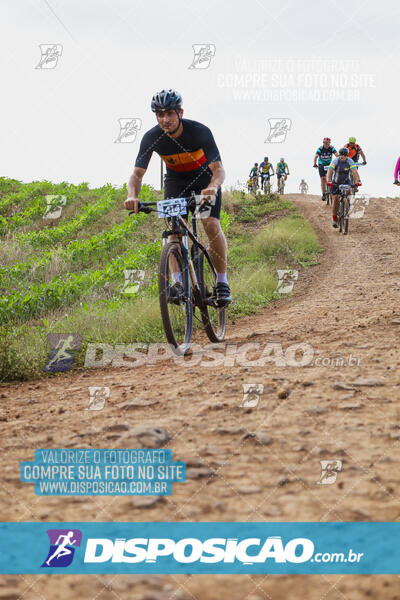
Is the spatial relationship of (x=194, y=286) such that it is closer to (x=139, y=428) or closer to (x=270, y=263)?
(x=139, y=428)

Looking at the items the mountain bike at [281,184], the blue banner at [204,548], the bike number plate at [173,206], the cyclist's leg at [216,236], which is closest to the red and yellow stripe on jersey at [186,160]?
the cyclist's leg at [216,236]

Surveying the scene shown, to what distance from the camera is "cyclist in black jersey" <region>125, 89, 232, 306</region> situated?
4.61 m

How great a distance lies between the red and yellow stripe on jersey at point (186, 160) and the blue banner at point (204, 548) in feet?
12.2

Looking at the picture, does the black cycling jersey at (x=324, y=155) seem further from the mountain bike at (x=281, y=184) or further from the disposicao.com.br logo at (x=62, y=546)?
the disposicao.com.br logo at (x=62, y=546)

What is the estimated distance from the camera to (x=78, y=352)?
5367mm

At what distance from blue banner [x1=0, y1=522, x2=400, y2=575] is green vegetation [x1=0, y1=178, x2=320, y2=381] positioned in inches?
131

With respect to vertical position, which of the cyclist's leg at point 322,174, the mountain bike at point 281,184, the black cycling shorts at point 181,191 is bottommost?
the black cycling shorts at point 181,191

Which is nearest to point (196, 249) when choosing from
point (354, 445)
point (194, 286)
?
point (194, 286)

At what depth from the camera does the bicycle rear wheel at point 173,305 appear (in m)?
4.36

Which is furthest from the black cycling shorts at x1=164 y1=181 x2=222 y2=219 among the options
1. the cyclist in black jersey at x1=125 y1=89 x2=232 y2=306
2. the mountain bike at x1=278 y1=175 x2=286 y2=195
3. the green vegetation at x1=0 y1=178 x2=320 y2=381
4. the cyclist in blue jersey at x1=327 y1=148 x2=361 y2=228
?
the mountain bike at x1=278 y1=175 x2=286 y2=195

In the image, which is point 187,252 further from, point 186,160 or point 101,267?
point 101,267

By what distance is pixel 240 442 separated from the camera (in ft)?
8.04

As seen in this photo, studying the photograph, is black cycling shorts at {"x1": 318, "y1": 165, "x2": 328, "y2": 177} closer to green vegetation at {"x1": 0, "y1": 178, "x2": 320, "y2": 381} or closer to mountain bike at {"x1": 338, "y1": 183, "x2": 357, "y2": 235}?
green vegetation at {"x1": 0, "y1": 178, "x2": 320, "y2": 381}

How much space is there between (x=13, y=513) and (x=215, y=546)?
797mm
